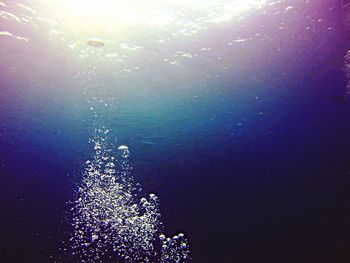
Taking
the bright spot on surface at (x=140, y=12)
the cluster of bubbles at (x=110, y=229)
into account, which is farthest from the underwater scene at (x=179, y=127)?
the cluster of bubbles at (x=110, y=229)

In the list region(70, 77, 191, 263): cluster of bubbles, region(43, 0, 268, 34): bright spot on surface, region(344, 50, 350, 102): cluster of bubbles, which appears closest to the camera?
region(43, 0, 268, 34): bright spot on surface

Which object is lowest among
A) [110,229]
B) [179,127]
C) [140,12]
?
[110,229]

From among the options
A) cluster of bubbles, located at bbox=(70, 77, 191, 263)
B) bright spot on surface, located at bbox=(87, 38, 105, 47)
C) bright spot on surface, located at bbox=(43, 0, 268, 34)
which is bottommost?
cluster of bubbles, located at bbox=(70, 77, 191, 263)

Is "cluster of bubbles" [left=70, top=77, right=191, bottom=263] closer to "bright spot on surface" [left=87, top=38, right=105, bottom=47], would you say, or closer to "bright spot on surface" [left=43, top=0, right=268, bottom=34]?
"bright spot on surface" [left=87, top=38, right=105, bottom=47]

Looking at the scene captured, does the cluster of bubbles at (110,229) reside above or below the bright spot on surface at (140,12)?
below

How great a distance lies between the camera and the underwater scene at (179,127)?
998 centimetres

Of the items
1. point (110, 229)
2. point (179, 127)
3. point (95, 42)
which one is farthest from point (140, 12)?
point (110, 229)

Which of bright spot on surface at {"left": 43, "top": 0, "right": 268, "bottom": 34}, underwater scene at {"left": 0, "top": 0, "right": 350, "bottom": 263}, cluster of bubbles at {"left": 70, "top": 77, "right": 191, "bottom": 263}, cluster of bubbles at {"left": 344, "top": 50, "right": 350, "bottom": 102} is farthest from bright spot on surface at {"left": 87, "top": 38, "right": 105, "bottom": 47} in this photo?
cluster of bubbles at {"left": 344, "top": 50, "right": 350, "bottom": 102}

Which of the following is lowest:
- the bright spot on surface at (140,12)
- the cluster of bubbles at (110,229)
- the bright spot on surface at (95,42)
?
the cluster of bubbles at (110,229)

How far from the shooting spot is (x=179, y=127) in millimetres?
18359

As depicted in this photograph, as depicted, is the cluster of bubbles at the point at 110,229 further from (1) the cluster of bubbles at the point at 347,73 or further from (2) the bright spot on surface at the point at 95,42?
(1) the cluster of bubbles at the point at 347,73

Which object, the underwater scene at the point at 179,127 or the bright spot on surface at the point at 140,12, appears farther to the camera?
the underwater scene at the point at 179,127

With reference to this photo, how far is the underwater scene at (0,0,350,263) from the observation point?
998 cm

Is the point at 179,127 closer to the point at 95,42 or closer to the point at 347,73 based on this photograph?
the point at 95,42
